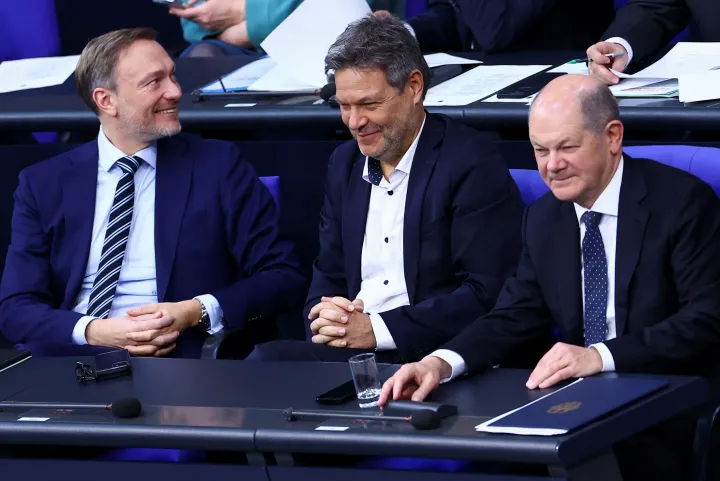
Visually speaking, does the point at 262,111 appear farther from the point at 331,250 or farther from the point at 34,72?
the point at 34,72

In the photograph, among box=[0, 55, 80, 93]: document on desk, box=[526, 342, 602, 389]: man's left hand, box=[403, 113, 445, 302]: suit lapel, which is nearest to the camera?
box=[526, 342, 602, 389]: man's left hand

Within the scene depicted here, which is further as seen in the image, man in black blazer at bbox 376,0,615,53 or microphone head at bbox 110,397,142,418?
man in black blazer at bbox 376,0,615,53

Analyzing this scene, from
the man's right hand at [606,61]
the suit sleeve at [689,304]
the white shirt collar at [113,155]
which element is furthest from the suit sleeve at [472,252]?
the white shirt collar at [113,155]

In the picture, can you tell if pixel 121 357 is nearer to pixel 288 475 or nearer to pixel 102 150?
pixel 288 475

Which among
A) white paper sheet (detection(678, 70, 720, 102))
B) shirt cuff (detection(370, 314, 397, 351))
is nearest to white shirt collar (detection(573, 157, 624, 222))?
shirt cuff (detection(370, 314, 397, 351))

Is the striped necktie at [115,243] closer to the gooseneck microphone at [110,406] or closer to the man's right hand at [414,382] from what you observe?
the gooseneck microphone at [110,406]

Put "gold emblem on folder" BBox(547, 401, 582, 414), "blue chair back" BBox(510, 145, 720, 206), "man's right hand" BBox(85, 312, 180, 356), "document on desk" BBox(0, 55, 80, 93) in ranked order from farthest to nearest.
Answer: "document on desk" BBox(0, 55, 80, 93), "man's right hand" BBox(85, 312, 180, 356), "blue chair back" BBox(510, 145, 720, 206), "gold emblem on folder" BBox(547, 401, 582, 414)

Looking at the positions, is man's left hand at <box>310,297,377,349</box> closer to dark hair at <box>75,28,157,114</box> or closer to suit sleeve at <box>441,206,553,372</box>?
suit sleeve at <box>441,206,553,372</box>

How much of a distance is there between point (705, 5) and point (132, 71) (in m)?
1.65

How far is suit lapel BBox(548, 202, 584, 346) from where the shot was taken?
2707mm

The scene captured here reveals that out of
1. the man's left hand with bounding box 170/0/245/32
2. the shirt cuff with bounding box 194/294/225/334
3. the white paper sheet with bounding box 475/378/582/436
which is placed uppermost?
the man's left hand with bounding box 170/0/245/32

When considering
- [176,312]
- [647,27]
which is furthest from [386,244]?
[647,27]

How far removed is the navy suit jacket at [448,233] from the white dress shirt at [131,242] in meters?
0.58

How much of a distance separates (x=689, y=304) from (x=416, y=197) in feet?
2.56
